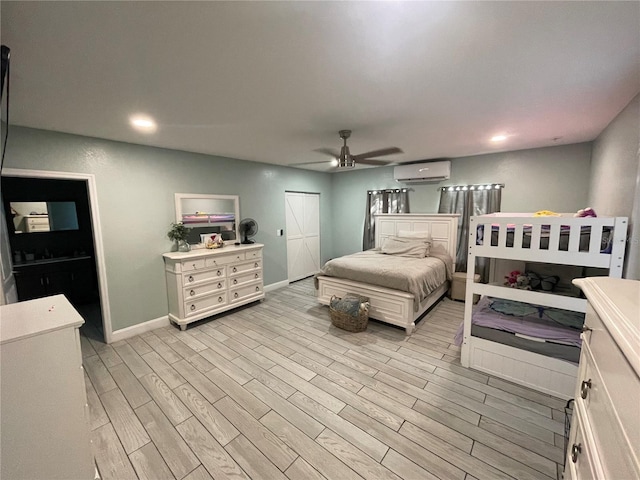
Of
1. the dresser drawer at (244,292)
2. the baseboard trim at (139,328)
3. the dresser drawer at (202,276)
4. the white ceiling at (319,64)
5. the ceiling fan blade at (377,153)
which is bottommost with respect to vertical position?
the baseboard trim at (139,328)

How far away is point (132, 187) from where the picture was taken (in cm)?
320

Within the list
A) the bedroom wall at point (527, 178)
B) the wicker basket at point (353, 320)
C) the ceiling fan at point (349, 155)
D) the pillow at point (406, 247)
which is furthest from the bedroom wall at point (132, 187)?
the bedroom wall at point (527, 178)

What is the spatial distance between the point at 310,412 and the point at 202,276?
2374mm

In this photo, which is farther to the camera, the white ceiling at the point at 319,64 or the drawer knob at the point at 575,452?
the white ceiling at the point at 319,64

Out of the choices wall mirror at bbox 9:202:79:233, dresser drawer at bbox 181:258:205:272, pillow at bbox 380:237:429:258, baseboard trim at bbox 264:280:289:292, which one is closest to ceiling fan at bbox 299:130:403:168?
pillow at bbox 380:237:429:258

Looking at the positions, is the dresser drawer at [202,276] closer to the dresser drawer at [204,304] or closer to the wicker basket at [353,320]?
the dresser drawer at [204,304]

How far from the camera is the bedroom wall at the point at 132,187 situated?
2.62 meters

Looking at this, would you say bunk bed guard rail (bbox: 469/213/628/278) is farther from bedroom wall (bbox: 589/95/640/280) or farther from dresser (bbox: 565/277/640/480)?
dresser (bbox: 565/277/640/480)

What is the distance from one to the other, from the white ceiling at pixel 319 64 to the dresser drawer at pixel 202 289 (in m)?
1.99

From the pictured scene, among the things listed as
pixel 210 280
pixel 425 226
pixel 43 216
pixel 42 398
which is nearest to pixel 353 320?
pixel 210 280

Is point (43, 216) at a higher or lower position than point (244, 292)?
higher

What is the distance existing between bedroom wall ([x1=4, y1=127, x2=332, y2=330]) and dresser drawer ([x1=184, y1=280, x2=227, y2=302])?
433 mm

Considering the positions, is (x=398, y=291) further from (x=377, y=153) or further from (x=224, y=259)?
(x=224, y=259)

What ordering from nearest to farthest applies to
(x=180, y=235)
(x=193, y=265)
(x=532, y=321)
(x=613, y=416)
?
(x=613, y=416) < (x=532, y=321) < (x=193, y=265) < (x=180, y=235)
